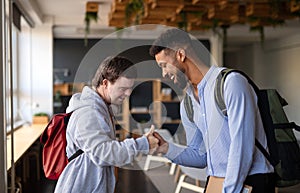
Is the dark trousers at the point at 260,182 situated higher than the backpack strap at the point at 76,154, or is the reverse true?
the backpack strap at the point at 76,154

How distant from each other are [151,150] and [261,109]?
1.39 ft

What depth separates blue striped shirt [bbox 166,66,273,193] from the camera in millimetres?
1561

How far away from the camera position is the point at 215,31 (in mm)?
8188

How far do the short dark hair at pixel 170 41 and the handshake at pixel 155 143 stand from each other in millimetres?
308

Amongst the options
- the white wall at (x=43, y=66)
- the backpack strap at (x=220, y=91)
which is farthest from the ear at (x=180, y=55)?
the white wall at (x=43, y=66)

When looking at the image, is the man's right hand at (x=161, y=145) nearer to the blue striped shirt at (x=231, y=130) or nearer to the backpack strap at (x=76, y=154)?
the blue striped shirt at (x=231, y=130)

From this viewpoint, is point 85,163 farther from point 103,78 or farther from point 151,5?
point 151,5

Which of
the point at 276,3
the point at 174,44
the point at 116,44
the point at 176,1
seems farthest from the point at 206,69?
the point at 276,3

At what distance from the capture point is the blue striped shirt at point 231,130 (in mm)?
1561

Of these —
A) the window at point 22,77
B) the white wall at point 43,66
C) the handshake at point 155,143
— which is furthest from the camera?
the white wall at point 43,66

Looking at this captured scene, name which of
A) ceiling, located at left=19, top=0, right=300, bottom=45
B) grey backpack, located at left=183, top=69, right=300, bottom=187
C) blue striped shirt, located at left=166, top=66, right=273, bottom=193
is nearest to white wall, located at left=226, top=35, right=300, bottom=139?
ceiling, located at left=19, top=0, right=300, bottom=45

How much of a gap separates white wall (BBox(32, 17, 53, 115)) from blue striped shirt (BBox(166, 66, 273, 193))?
6379 mm

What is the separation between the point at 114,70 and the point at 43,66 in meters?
6.49

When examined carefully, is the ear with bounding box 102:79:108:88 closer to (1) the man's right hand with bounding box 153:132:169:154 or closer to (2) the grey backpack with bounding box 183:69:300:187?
(1) the man's right hand with bounding box 153:132:169:154
